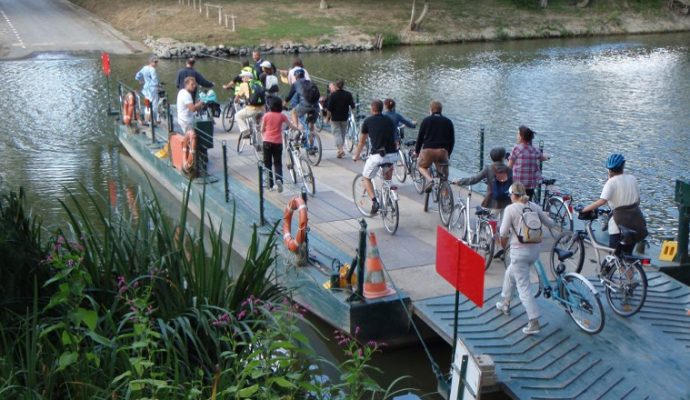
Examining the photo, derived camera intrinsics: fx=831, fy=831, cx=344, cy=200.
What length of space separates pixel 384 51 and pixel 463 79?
488 inches

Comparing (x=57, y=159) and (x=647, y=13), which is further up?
→ (x=647, y=13)

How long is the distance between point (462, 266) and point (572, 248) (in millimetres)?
3214

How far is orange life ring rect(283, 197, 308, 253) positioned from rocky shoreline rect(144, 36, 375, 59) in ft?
101

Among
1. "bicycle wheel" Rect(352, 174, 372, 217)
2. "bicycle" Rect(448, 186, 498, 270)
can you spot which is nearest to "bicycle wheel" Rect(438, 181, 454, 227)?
"bicycle" Rect(448, 186, 498, 270)

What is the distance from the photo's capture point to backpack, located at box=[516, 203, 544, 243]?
8.41m

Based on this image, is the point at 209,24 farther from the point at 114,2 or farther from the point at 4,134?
the point at 4,134

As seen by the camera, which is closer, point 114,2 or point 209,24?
point 209,24

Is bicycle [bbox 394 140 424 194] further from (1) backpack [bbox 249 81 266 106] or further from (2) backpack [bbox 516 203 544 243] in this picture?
(2) backpack [bbox 516 203 544 243]

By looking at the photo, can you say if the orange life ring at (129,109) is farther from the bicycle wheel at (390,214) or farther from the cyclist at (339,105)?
the bicycle wheel at (390,214)

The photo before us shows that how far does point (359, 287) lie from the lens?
9.31m

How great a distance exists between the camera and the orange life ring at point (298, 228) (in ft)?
33.7

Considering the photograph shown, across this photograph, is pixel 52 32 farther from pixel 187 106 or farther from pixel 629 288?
pixel 629 288

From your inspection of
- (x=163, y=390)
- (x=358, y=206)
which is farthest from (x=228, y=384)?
(x=358, y=206)

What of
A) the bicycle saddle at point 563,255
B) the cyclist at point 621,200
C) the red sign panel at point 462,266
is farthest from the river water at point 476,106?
the cyclist at point 621,200
